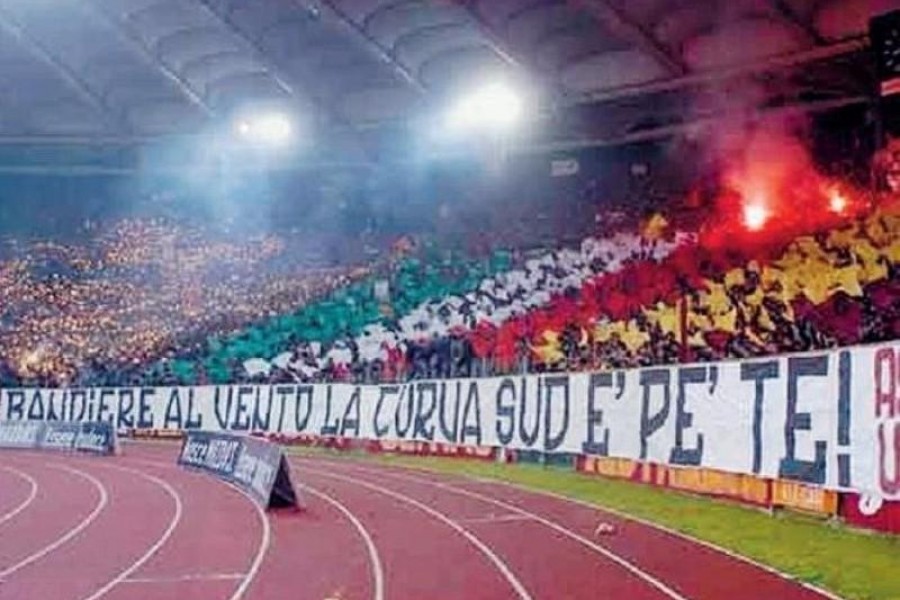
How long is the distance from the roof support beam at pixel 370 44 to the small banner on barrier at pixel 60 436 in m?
9.89

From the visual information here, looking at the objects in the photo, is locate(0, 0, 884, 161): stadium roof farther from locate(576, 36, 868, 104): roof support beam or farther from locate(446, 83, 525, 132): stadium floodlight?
locate(446, 83, 525, 132): stadium floodlight

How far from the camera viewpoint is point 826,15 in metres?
22.3

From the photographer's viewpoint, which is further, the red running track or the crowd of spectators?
the crowd of spectators

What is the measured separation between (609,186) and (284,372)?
10592mm

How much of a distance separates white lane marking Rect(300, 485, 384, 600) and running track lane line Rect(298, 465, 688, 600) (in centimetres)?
144

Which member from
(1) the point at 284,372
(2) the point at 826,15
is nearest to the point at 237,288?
(1) the point at 284,372

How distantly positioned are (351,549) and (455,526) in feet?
5.32

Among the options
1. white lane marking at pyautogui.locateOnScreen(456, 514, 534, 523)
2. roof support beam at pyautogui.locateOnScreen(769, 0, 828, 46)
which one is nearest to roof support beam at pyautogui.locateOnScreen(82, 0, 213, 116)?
roof support beam at pyautogui.locateOnScreen(769, 0, 828, 46)

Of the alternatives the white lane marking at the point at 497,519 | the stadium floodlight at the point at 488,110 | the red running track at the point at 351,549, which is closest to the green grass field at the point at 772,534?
the red running track at the point at 351,549

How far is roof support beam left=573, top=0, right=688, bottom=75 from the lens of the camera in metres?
24.0

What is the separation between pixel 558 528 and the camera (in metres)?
11.3

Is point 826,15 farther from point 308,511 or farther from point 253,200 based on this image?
point 253,200

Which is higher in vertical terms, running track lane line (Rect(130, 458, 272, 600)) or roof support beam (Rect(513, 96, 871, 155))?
roof support beam (Rect(513, 96, 871, 155))

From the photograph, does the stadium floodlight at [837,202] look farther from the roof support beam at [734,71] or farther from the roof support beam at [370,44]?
the roof support beam at [370,44]
